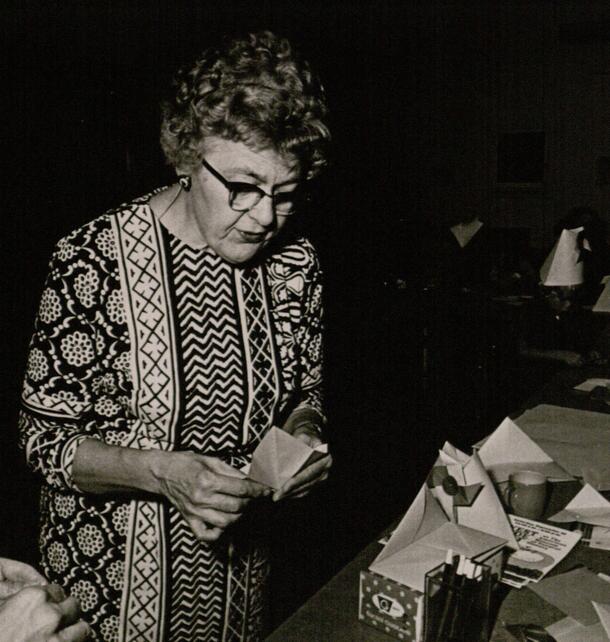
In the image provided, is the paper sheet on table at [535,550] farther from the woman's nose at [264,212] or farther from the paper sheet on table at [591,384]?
the paper sheet on table at [591,384]

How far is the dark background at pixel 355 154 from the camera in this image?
14.8 feet

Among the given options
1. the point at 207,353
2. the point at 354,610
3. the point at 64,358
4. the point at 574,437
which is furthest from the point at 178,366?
the point at 574,437

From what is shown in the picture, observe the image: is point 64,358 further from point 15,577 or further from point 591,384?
point 591,384

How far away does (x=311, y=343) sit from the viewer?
5.72ft

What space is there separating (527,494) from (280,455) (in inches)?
21.6

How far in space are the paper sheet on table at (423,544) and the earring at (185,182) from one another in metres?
0.76

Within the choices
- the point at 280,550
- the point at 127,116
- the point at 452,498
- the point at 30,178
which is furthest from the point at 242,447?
the point at 127,116

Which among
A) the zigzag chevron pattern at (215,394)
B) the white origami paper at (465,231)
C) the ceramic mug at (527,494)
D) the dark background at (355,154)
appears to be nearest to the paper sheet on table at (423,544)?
the ceramic mug at (527,494)

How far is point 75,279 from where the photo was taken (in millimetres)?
1447

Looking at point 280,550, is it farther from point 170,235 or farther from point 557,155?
point 557,155

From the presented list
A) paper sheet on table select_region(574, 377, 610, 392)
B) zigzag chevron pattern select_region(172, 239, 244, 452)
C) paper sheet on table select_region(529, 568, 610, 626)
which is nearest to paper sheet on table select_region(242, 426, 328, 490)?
zigzag chevron pattern select_region(172, 239, 244, 452)

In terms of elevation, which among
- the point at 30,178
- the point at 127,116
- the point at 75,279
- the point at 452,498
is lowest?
the point at 452,498

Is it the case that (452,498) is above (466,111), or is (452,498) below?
below

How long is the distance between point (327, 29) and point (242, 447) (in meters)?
6.04
